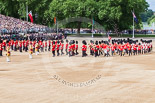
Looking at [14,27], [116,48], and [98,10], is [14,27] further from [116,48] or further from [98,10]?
[116,48]

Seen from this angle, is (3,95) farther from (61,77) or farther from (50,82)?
(61,77)

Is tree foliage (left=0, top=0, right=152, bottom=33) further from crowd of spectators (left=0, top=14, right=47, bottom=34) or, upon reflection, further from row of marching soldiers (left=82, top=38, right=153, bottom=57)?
row of marching soldiers (left=82, top=38, right=153, bottom=57)

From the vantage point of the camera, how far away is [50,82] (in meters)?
18.7

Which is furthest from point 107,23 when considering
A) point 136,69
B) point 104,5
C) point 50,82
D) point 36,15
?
point 50,82

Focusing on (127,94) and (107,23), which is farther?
(107,23)

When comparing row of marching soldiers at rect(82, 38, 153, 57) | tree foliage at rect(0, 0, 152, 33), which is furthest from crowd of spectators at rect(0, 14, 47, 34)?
row of marching soldiers at rect(82, 38, 153, 57)

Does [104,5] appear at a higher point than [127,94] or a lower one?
higher

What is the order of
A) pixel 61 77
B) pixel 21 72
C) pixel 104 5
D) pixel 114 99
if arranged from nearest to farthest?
pixel 114 99, pixel 61 77, pixel 21 72, pixel 104 5

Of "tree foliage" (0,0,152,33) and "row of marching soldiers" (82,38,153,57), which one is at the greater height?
"tree foliage" (0,0,152,33)

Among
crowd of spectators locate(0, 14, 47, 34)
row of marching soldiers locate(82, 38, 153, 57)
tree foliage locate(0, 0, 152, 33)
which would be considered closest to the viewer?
row of marching soldiers locate(82, 38, 153, 57)

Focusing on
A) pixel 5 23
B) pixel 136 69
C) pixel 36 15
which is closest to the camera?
pixel 136 69

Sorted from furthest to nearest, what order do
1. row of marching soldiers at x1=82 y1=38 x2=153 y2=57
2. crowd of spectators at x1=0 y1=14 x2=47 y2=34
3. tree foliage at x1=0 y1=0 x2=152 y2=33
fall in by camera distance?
tree foliage at x1=0 y1=0 x2=152 y2=33, crowd of spectators at x1=0 y1=14 x2=47 y2=34, row of marching soldiers at x1=82 y1=38 x2=153 y2=57

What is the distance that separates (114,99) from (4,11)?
74.1m

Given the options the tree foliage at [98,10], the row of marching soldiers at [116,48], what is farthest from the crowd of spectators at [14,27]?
the row of marching soldiers at [116,48]
